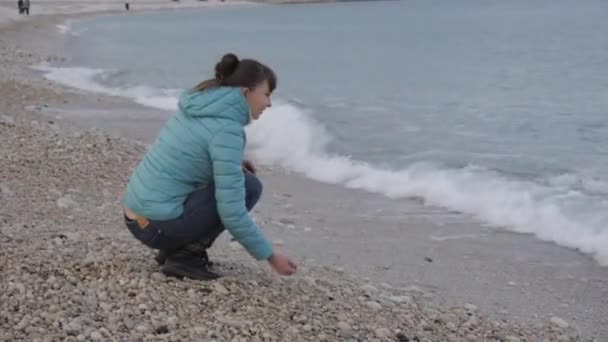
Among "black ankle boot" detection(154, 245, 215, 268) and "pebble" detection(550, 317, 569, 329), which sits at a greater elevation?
"black ankle boot" detection(154, 245, 215, 268)

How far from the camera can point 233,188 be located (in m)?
4.49

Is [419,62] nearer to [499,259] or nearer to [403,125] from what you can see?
[403,125]

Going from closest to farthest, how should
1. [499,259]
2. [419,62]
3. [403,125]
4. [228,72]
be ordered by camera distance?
[228,72] < [499,259] < [403,125] < [419,62]

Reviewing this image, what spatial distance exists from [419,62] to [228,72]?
33617 mm

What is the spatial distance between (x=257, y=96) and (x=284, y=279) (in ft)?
4.90

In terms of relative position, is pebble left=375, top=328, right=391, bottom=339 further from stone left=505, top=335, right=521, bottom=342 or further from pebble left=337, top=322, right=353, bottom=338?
stone left=505, top=335, right=521, bottom=342

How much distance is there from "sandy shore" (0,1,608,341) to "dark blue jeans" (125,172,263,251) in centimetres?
23

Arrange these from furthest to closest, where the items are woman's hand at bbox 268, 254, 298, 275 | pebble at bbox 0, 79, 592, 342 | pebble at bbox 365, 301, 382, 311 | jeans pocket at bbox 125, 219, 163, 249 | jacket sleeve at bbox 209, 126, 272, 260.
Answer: pebble at bbox 365, 301, 382, 311 < jeans pocket at bbox 125, 219, 163, 249 < woman's hand at bbox 268, 254, 298, 275 < jacket sleeve at bbox 209, 126, 272, 260 < pebble at bbox 0, 79, 592, 342

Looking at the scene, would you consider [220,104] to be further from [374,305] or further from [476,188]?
[476,188]

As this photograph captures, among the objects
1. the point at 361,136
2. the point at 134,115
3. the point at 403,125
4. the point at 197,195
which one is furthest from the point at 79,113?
the point at 197,195

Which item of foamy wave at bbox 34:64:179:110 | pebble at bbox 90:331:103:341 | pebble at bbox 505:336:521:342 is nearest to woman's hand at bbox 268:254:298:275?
pebble at bbox 90:331:103:341

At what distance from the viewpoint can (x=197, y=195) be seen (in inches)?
185

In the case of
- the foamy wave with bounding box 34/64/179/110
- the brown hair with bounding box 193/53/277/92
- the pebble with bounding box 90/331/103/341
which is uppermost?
the brown hair with bounding box 193/53/277/92

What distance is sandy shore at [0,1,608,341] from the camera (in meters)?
4.45
